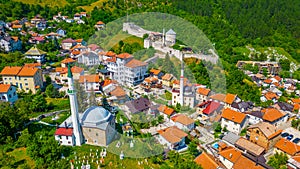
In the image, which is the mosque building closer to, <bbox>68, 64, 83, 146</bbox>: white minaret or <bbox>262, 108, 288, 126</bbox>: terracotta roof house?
<bbox>68, 64, 83, 146</bbox>: white minaret

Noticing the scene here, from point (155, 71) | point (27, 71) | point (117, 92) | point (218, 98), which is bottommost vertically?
point (218, 98)

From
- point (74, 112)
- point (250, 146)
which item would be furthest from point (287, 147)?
point (74, 112)

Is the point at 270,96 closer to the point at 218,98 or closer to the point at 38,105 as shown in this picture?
the point at 218,98

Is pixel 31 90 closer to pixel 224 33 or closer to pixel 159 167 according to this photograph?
pixel 159 167

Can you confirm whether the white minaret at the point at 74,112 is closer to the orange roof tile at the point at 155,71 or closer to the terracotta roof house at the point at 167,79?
the terracotta roof house at the point at 167,79

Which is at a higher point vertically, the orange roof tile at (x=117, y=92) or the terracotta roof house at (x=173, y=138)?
the orange roof tile at (x=117, y=92)

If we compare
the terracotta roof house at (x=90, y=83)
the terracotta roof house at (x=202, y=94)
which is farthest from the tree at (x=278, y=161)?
the terracotta roof house at (x=90, y=83)
